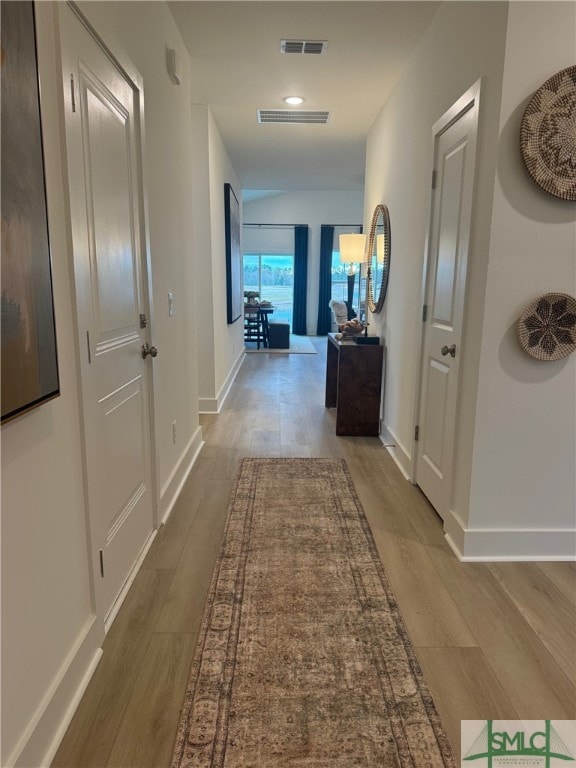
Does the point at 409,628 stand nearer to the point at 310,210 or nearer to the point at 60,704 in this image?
the point at 60,704

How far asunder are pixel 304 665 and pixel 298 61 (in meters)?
3.51

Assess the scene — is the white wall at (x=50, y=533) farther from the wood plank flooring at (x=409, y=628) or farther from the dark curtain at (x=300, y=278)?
the dark curtain at (x=300, y=278)

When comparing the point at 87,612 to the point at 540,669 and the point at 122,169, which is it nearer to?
the point at 540,669

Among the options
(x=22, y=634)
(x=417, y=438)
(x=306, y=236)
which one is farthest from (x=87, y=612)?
(x=306, y=236)

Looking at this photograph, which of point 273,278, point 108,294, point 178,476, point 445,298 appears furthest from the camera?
point 273,278

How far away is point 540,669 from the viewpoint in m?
1.58

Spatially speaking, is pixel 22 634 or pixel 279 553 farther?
pixel 279 553

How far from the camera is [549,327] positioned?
6.53 feet

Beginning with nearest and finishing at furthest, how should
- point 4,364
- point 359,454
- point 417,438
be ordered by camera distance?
point 4,364
point 417,438
point 359,454

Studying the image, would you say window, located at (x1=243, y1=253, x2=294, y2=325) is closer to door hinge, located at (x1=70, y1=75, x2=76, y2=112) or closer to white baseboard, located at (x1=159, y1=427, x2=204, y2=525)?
white baseboard, located at (x1=159, y1=427, x2=204, y2=525)

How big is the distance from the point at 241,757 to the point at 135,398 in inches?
53.4

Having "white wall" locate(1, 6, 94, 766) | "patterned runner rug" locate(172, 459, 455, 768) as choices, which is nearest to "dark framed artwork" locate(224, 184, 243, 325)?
"patterned runner rug" locate(172, 459, 455, 768)

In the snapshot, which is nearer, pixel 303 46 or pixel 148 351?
pixel 148 351

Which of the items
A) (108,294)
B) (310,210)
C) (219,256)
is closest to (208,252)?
(219,256)
